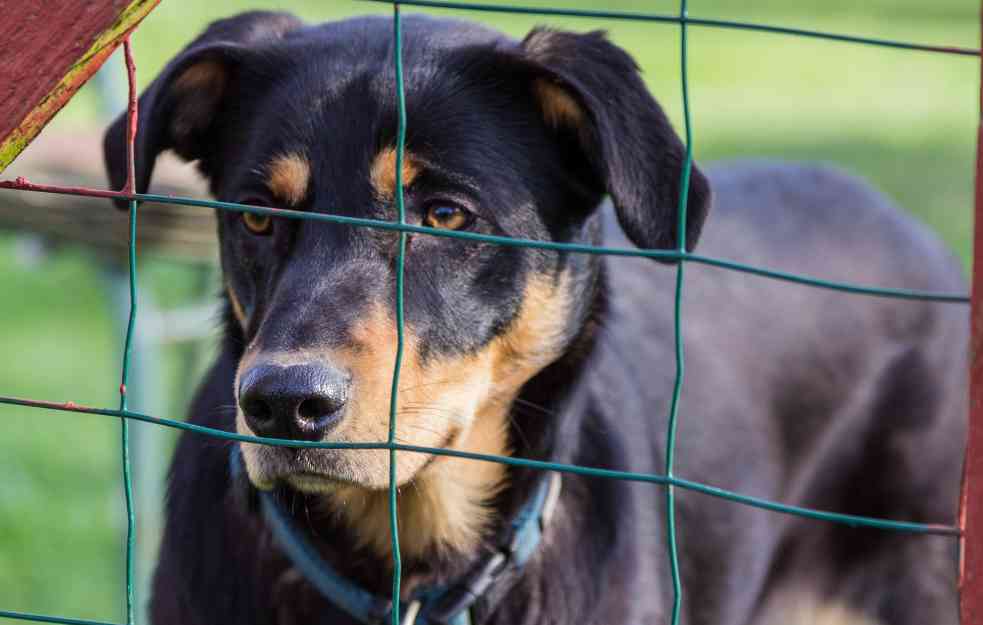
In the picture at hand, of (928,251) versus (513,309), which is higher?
(513,309)

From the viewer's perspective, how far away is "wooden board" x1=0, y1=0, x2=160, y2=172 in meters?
1.83

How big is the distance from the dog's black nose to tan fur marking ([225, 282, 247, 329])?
1.86 feet

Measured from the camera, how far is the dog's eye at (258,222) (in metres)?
2.58

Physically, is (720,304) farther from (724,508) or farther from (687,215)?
(687,215)

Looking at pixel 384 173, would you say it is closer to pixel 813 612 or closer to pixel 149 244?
pixel 149 244

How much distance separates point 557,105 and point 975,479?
1.23 metres

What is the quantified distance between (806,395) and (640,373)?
2.33 ft

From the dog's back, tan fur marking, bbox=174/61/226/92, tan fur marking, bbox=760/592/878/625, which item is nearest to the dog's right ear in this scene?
tan fur marking, bbox=174/61/226/92

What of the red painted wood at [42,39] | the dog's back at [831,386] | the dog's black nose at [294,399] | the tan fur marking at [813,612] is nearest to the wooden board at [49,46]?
the red painted wood at [42,39]

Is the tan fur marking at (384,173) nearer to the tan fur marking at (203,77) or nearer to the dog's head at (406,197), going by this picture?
the dog's head at (406,197)

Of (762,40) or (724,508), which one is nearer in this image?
(724,508)

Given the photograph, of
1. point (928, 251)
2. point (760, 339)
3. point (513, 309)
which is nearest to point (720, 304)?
point (760, 339)

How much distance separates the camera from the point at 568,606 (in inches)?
108

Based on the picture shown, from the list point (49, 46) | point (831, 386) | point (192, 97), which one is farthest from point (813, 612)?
point (49, 46)
